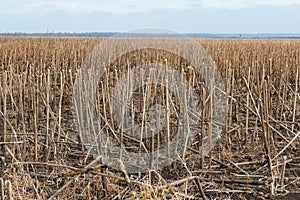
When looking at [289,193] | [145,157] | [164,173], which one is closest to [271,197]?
[289,193]

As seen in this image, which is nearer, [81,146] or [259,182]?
[259,182]

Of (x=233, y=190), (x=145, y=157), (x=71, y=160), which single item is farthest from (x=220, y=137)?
(x=71, y=160)

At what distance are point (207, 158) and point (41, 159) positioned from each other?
1253 millimetres

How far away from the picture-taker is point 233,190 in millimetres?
2834

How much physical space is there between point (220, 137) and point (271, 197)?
1076mm

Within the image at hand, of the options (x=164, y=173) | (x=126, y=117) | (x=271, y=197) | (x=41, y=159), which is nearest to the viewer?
(x=271, y=197)

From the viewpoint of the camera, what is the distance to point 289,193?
2.74 metres

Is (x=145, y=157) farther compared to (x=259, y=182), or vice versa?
(x=145, y=157)

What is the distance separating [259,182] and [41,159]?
161cm

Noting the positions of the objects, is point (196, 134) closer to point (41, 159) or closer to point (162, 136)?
point (162, 136)

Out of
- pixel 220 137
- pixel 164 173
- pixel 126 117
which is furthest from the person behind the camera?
pixel 126 117

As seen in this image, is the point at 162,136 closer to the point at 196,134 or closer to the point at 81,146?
the point at 196,134

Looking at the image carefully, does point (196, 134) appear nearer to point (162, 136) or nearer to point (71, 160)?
point (162, 136)

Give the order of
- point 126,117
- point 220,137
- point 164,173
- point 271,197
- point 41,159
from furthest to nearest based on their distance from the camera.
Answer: point 126,117
point 220,137
point 41,159
point 164,173
point 271,197
